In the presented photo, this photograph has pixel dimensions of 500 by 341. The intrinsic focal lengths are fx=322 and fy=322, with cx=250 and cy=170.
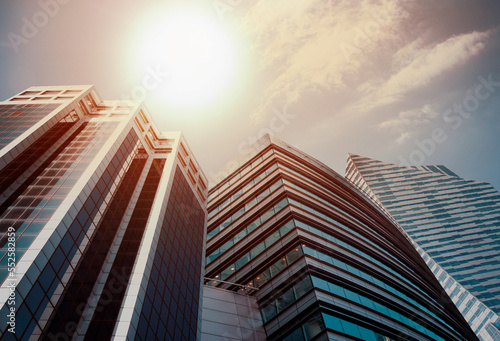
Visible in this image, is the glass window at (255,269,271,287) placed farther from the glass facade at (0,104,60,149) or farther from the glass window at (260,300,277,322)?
the glass facade at (0,104,60,149)

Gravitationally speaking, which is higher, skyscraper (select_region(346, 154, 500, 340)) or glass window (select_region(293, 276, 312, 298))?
skyscraper (select_region(346, 154, 500, 340))

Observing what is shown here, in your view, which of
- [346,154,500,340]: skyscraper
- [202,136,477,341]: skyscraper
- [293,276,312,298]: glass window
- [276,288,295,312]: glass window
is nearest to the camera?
[202,136,477,341]: skyscraper

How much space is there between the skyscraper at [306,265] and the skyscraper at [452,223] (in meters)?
71.3

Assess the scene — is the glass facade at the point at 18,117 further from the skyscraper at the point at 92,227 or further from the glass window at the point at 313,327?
the glass window at the point at 313,327

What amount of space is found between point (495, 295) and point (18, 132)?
14017 centimetres

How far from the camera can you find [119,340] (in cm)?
2444

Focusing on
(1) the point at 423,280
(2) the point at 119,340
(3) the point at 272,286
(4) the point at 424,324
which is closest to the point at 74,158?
(2) the point at 119,340

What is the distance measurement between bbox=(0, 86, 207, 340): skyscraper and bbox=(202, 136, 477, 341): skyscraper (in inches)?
198

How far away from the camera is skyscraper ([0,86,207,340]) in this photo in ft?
81.3

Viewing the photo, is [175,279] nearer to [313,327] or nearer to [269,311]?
[269,311]

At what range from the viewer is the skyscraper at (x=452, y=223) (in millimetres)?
110125

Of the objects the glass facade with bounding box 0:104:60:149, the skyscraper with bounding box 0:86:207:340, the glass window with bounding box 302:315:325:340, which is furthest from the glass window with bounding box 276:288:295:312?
the glass facade with bounding box 0:104:60:149

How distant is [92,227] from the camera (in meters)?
33.5

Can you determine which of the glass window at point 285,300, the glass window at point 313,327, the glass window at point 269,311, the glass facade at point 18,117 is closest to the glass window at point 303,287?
the glass window at point 285,300
